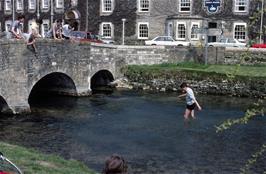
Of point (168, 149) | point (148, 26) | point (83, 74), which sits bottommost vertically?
point (168, 149)

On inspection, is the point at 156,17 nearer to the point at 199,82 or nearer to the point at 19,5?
the point at 199,82

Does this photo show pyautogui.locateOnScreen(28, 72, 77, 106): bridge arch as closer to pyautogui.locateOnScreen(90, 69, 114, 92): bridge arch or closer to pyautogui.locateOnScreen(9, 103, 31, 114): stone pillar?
pyautogui.locateOnScreen(90, 69, 114, 92): bridge arch

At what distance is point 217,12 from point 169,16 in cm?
473

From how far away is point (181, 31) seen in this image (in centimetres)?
4738

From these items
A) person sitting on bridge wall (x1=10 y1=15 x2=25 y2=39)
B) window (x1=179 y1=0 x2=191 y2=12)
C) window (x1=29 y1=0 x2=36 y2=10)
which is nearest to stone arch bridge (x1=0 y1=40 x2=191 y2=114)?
person sitting on bridge wall (x1=10 y1=15 x2=25 y2=39)

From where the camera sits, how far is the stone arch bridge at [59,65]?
24.2m

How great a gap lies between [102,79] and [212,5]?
14.6 meters

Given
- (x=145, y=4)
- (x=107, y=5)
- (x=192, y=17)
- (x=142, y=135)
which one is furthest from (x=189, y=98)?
(x=107, y=5)

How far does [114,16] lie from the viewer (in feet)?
165

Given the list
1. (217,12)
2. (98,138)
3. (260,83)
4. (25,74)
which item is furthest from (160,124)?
(217,12)

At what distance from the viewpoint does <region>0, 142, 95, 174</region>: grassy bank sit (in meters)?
12.5

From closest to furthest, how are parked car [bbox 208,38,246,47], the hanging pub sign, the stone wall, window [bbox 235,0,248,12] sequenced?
the stone wall
parked car [bbox 208,38,246,47]
the hanging pub sign
window [bbox 235,0,248,12]

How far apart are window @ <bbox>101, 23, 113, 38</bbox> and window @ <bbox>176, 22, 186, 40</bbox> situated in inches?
300

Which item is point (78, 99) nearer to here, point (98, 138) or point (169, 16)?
point (98, 138)
